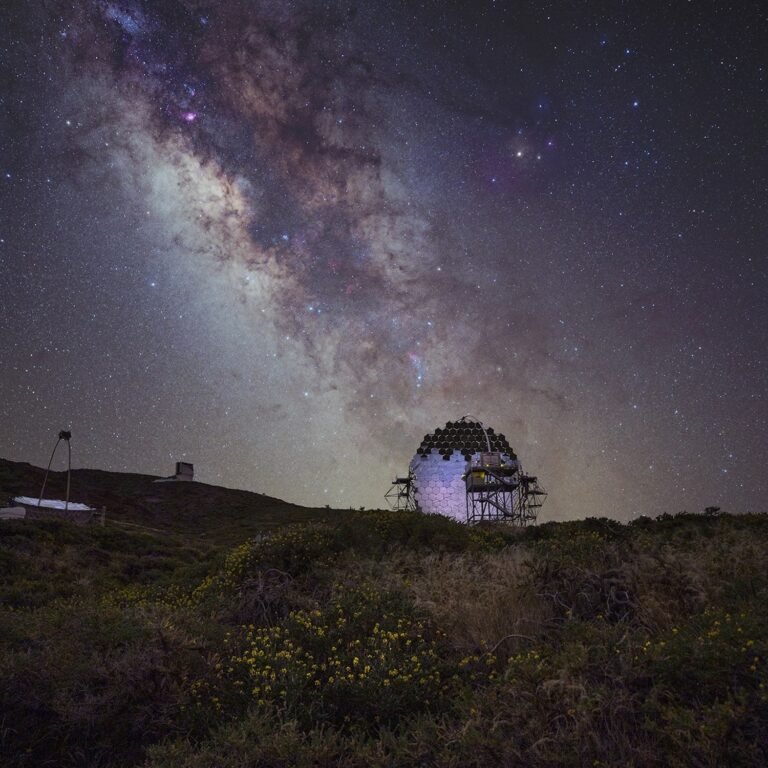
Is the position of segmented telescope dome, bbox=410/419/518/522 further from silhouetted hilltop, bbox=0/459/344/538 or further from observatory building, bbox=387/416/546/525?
silhouetted hilltop, bbox=0/459/344/538

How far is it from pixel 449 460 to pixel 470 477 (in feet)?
6.69

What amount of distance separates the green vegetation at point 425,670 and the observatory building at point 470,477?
103ft

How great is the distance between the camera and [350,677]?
669cm

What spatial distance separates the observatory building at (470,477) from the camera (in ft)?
138

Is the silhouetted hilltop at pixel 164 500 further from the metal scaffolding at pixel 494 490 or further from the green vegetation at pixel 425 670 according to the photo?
the green vegetation at pixel 425 670

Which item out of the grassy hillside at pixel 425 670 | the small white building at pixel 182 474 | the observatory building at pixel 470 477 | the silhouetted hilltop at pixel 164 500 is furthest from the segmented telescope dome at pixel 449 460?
the small white building at pixel 182 474

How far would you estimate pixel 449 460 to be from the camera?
43.4m

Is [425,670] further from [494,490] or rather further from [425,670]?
[494,490]

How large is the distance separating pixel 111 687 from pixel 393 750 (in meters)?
3.29

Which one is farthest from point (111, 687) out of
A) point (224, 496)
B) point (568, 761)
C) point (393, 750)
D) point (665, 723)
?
point (224, 496)

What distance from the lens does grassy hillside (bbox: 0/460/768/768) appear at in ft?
16.6

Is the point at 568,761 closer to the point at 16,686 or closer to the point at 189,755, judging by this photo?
the point at 189,755

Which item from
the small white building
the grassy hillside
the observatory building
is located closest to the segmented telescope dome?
the observatory building

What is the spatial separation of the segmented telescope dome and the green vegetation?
31.9 meters
